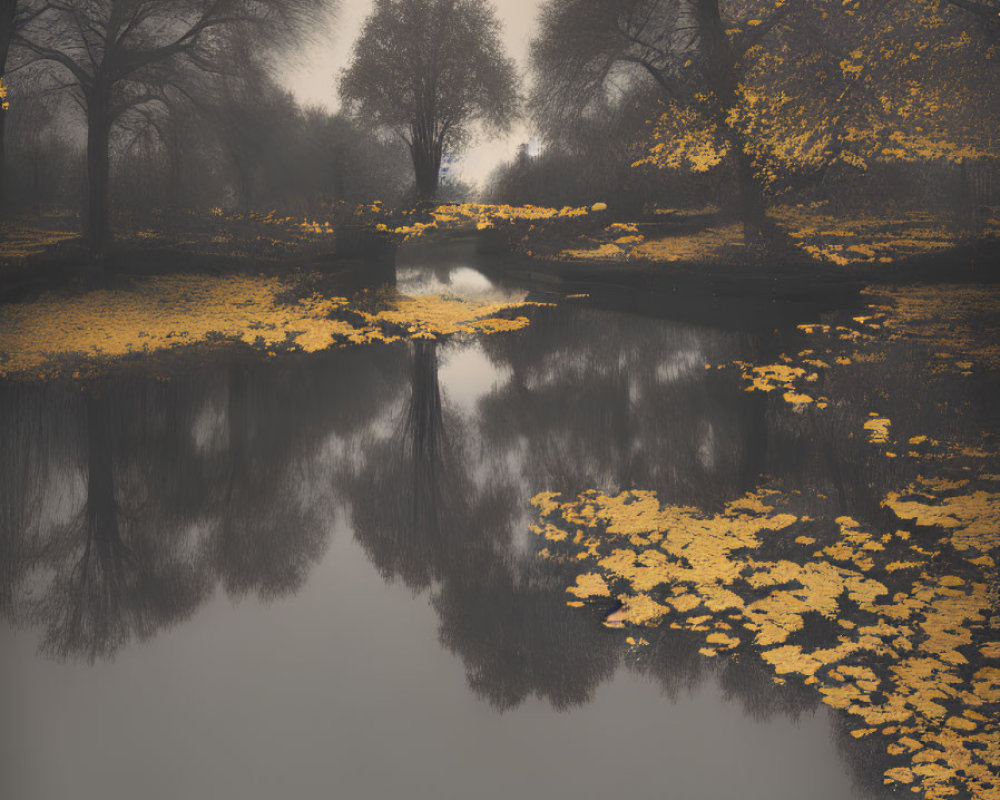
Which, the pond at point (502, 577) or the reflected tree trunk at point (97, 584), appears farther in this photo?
the reflected tree trunk at point (97, 584)

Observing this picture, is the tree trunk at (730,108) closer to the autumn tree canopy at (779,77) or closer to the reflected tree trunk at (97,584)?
the autumn tree canopy at (779,77)

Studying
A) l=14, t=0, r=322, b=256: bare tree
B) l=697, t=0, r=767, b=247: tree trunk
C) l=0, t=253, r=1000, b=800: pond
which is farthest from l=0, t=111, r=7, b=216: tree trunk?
l=697, t=0, r=767, b=247: tree trunk

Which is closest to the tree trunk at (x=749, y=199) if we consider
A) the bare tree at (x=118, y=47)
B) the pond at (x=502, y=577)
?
the pond at (x=502, y=577)

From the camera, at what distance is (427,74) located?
541 centimetres

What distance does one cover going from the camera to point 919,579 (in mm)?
2549

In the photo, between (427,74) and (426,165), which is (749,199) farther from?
(427,74)

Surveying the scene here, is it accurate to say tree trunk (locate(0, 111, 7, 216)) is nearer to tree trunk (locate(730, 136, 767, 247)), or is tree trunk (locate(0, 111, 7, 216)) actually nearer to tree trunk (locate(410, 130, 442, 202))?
tree trunk (locate(410, 130, 442, 202))

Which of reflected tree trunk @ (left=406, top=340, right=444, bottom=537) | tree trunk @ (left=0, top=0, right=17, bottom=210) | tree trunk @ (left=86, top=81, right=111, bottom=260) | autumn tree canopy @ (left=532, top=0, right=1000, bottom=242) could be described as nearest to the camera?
reflected tree trunk @ (left=406, top=340, right=444, bottom=537)

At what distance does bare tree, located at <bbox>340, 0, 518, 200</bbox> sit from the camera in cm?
533

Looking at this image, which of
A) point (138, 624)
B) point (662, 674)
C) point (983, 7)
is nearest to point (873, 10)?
point (983, 7)

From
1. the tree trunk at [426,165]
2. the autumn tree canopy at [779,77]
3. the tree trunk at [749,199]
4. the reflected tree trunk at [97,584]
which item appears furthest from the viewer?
the tree trunk at [749,199]

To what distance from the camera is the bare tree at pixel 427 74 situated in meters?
5.33

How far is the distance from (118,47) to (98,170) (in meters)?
0.83

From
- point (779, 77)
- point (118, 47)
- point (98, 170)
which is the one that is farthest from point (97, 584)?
point (779, 77)
